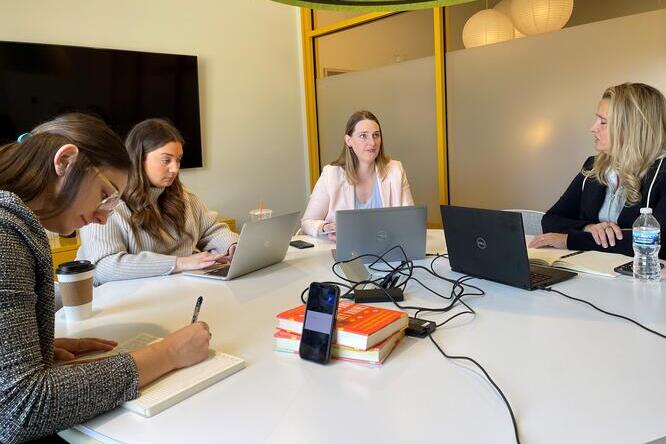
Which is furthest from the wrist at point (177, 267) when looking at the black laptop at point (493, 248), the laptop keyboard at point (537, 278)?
the laptop keyboard at point (537, 278)

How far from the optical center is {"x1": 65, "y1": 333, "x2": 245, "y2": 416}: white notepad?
0.82 meters

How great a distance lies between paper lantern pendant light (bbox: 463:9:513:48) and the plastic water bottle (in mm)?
2151

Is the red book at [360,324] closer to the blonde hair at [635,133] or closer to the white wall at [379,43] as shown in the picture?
the blonde hair at [635,133]

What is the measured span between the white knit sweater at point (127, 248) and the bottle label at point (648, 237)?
149 centimetres

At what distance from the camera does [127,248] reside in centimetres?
184

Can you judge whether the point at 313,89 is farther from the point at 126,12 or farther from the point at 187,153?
the point at 126,12

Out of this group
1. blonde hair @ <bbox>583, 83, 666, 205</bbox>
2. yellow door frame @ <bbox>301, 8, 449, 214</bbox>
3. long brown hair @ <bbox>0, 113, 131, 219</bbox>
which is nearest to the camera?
long brown hair @ <bbox>0, 113, 131, 219</bbox>

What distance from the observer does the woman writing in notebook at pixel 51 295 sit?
76 cm

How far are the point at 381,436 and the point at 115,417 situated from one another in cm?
44

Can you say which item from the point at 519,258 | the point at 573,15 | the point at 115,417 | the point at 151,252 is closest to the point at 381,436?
the point at 115,417

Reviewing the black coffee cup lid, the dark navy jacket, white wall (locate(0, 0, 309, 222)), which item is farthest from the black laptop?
white wall (locate(0, 0, 309, 222))

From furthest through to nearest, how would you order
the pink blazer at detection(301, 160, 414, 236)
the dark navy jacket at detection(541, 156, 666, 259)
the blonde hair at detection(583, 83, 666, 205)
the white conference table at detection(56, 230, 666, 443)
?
the pink blazer at detection(301, 160, 414, 236) → the blonde hair at detection(583, 83, 666, 205) → the dark navy jacket at detection(541, 156, 666, 259) → the white conference table at detection(56, 230, 666, 443)

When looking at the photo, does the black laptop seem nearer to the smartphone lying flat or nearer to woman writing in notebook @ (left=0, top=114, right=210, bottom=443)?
the smartphone lying flat

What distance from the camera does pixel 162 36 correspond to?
3.60 metres
